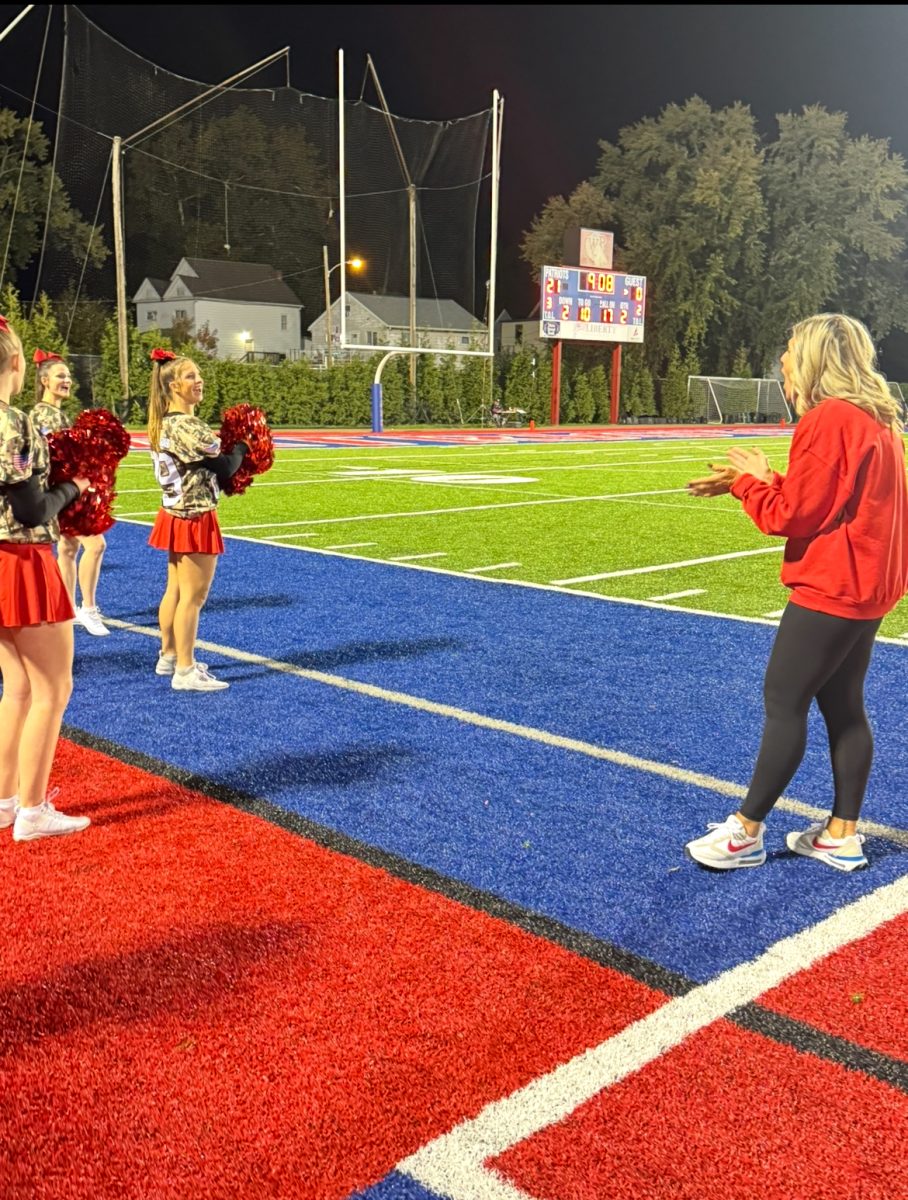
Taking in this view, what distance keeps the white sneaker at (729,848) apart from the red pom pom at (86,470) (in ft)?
7.83

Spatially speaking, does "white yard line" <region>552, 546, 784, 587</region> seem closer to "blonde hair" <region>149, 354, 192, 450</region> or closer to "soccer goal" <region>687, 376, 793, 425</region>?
"blonde hair" <region>149, 354, 192, 450</region>

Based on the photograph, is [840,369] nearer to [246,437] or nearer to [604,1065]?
[604,1065]

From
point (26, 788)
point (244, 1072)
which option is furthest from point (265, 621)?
point (244, 1072)

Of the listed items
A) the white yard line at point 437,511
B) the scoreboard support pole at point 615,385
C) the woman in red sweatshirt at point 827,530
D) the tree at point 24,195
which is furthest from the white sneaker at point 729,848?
the tree at point 24,195

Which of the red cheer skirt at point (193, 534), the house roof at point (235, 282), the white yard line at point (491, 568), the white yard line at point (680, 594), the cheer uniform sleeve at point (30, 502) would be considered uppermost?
the house roof at point (235, 282)

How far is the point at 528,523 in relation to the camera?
13.0 m

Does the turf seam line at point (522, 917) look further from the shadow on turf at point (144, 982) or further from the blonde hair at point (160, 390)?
the blonde hair at point (160, 390)

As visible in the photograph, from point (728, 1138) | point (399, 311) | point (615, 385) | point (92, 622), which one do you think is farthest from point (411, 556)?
point (399, 311)

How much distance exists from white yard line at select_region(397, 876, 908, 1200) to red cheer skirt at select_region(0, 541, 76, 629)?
2.15m

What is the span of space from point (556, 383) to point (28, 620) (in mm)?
41159

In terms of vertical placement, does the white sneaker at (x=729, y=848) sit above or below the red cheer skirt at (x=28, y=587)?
below

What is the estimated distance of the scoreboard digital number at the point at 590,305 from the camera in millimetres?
41750

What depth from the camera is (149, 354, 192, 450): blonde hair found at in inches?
223

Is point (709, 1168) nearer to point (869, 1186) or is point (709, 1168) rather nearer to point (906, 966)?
point (869, 1186)
